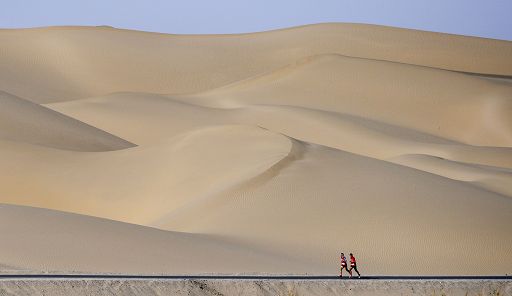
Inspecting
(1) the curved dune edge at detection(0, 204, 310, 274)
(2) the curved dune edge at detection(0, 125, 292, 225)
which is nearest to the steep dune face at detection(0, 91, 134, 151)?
(2) the curved dune edge at detection(0, 125, 292, 225)

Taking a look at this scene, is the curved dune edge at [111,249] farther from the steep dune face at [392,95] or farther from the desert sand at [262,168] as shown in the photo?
the steep dune face at [392,95]

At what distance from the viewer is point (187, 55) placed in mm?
100625

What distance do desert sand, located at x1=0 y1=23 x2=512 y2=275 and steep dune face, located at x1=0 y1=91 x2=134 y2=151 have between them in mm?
146

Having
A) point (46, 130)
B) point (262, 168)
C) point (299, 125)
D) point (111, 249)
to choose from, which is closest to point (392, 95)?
point (299, 125)

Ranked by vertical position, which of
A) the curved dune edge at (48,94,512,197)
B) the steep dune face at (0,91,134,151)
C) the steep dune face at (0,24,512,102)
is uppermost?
the steep dune face at (0,24,512,102)

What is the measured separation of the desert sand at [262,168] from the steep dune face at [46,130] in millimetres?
146

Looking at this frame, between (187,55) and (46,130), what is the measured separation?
4740 cm

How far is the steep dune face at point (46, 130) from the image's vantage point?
169ft

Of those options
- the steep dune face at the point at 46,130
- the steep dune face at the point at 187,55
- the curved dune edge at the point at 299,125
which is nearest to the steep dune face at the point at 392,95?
the curved dune edge at the point at 299,125

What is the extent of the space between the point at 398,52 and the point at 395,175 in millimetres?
57267

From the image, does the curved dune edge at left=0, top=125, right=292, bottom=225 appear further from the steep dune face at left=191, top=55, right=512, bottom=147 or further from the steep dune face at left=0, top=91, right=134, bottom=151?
the steep dune face at left=191, top=55, right=512, bottom=147

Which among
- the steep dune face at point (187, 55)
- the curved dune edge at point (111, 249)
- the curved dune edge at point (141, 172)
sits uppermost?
the steep dune face at point (187, 55)

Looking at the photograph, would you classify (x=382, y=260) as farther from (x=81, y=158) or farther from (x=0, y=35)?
(x=0, y=35)

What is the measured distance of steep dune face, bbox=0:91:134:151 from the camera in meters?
51.4
